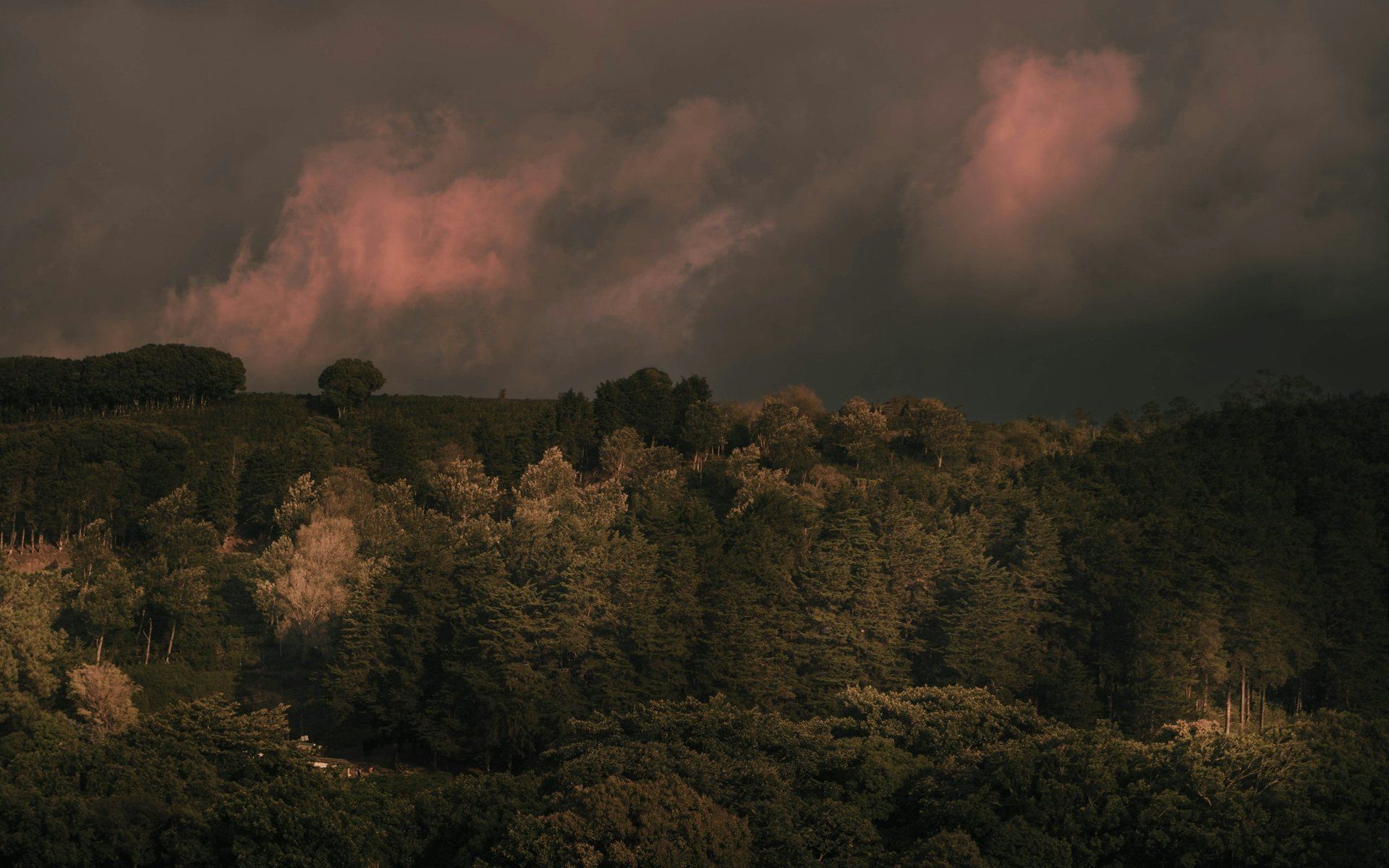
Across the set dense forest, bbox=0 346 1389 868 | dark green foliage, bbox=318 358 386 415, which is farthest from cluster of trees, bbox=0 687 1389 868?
dark green foliage, bbox=318 358 386 415

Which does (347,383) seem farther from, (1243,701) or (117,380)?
(1243,701)

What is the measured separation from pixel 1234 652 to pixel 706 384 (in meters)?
65.3

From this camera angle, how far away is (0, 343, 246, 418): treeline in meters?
134

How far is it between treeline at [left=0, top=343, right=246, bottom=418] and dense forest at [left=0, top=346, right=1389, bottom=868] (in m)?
0.50

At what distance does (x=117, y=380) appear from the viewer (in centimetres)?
13600

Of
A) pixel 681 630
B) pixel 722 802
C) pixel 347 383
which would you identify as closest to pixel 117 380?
pixel 347 383

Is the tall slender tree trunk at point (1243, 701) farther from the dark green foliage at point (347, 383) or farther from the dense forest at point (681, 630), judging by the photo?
the dark green foliage at point (347, 383)

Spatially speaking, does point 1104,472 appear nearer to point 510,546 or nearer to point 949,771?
point 510,546

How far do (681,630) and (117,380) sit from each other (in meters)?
83.5

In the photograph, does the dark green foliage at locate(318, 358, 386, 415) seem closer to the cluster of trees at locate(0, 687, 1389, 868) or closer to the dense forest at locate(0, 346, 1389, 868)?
the dense forest at locate(0, 346, 1389, 868)

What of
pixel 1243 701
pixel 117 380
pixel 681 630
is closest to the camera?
pixel 681 630

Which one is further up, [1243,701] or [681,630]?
[681,630]

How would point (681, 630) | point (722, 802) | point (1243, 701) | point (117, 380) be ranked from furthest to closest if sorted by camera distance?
point (117, 380)
point (1243, 701)
point (681, 630)
point (722, 802)

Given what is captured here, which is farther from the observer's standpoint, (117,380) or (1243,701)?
(117,380)
